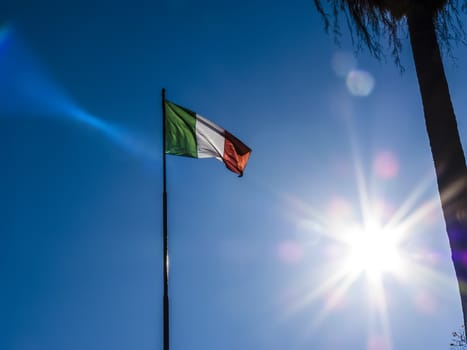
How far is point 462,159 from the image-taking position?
177 inches

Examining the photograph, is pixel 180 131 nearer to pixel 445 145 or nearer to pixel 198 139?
pixel 198 139

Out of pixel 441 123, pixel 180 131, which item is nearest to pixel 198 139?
pixel 180 131

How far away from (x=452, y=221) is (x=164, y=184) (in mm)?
6712

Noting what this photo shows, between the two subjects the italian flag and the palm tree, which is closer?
the palm tree

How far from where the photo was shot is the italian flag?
11.6m

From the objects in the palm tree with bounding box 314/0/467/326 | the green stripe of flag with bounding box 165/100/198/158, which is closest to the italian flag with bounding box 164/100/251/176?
the green stripe of flag with bounding box 165/100/198/158

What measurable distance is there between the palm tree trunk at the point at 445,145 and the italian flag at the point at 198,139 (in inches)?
Result: 282

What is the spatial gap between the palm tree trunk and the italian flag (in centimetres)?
717

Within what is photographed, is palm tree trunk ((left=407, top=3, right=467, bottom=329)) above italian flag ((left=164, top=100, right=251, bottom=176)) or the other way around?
the other way around

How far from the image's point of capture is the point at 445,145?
4.55 metres

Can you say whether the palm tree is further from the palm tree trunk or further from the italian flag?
the italian flag

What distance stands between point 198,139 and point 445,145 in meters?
7.91

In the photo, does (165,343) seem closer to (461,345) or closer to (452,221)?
(452,221)

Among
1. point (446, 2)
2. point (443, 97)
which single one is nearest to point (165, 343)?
point (443, 97)
